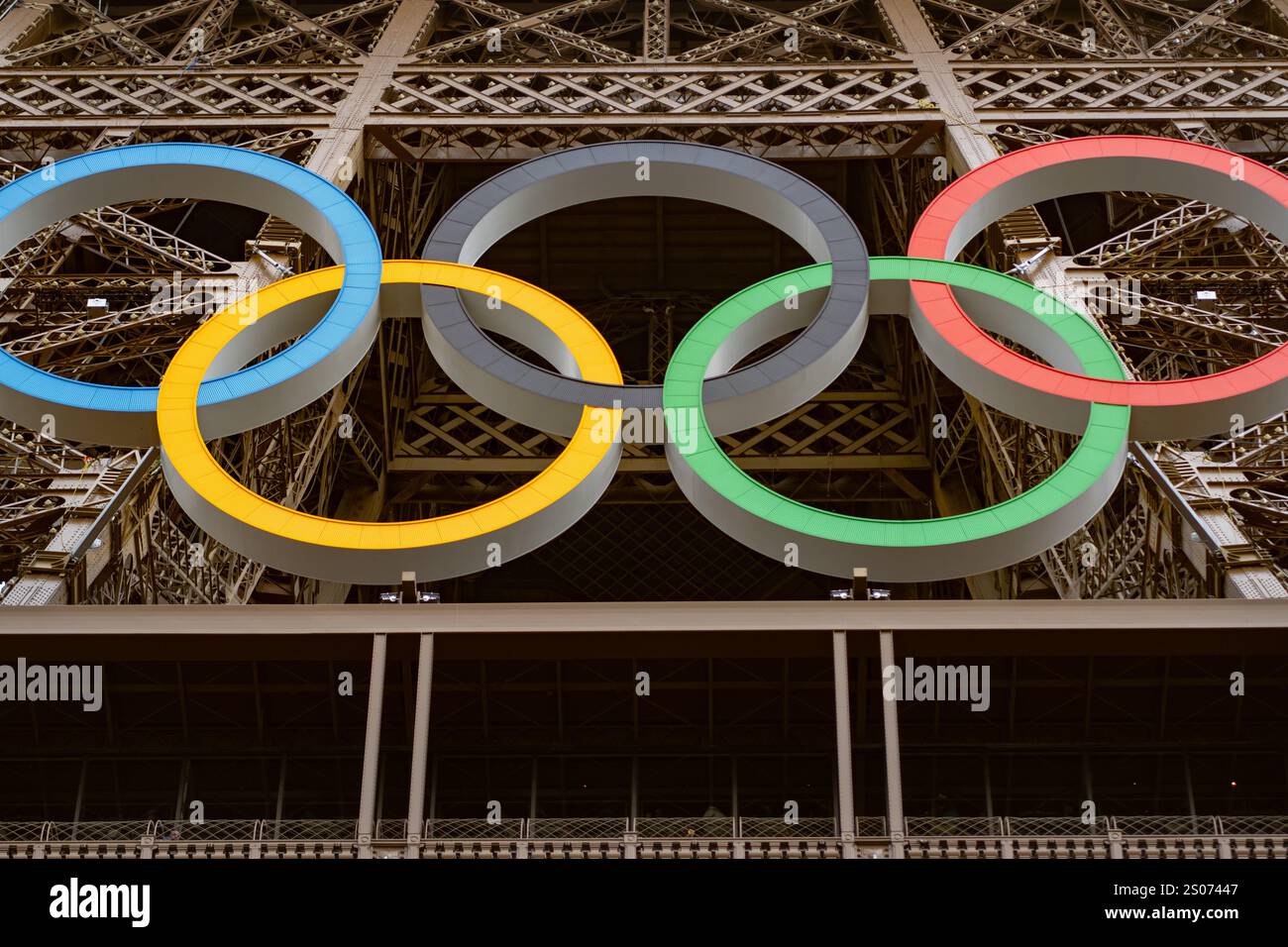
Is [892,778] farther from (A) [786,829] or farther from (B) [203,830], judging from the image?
(B) [203,830]

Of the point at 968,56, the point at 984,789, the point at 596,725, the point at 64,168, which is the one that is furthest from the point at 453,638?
the point at 968,56

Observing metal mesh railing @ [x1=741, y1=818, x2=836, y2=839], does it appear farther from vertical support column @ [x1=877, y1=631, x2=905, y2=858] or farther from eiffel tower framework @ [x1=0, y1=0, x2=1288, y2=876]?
vertical support column @ [x1=877, y1=631, x2=905, y2=858]

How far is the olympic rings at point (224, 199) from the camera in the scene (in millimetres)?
28484

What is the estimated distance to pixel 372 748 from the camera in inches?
936

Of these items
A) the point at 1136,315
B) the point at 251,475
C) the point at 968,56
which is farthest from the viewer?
the point at 968,56

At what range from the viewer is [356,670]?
2844 centimetres

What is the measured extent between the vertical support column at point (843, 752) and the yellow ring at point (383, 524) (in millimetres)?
4635

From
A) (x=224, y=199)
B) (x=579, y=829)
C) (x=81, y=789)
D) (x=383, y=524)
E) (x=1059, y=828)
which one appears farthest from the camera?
(x=224, y=199)

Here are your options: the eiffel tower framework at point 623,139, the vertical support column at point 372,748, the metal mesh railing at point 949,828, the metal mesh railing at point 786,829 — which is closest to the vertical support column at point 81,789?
the eiffel tower framework at point 623,139

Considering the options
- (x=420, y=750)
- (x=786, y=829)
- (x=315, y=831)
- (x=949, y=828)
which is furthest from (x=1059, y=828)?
(x=315, y=831)

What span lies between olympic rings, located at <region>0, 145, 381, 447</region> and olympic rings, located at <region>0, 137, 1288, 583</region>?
45mm

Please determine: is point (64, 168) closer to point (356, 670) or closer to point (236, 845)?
point (356, 670)

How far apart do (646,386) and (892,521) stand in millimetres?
5250
